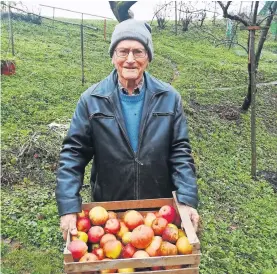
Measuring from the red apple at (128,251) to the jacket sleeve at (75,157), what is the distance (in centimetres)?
36

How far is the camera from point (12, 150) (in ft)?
18.3

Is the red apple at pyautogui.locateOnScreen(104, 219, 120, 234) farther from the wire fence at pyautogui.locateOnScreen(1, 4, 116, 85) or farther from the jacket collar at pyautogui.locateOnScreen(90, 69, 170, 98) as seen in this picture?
the wire fence at pyautogui.locateOnScreen(1, 4, 116, 85)

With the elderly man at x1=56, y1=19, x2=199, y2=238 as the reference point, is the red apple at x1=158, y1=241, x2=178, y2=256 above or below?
below

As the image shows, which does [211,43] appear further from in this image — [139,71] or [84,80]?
[139,71]

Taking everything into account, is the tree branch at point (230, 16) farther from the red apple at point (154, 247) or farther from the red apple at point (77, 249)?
the red apple at point (77, 249)

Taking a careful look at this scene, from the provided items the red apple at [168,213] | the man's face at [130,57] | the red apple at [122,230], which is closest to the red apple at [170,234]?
the red apple at [168,213]

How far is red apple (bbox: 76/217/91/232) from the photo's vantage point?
1.99 m

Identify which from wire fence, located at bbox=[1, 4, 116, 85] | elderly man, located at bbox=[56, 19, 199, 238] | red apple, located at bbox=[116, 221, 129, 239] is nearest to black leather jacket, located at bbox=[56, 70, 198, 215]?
elderly man, located at bbox=[56, 19, 199, 238]

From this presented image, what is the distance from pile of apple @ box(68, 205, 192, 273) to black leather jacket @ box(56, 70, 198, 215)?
231 mm

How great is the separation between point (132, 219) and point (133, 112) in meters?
0.64

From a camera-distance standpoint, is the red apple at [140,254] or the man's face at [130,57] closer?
the red apple at [140,254]

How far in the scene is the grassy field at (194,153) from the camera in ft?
13.8

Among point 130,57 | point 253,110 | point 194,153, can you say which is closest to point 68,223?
point 130,57

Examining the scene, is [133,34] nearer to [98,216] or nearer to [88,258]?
[98,216]
